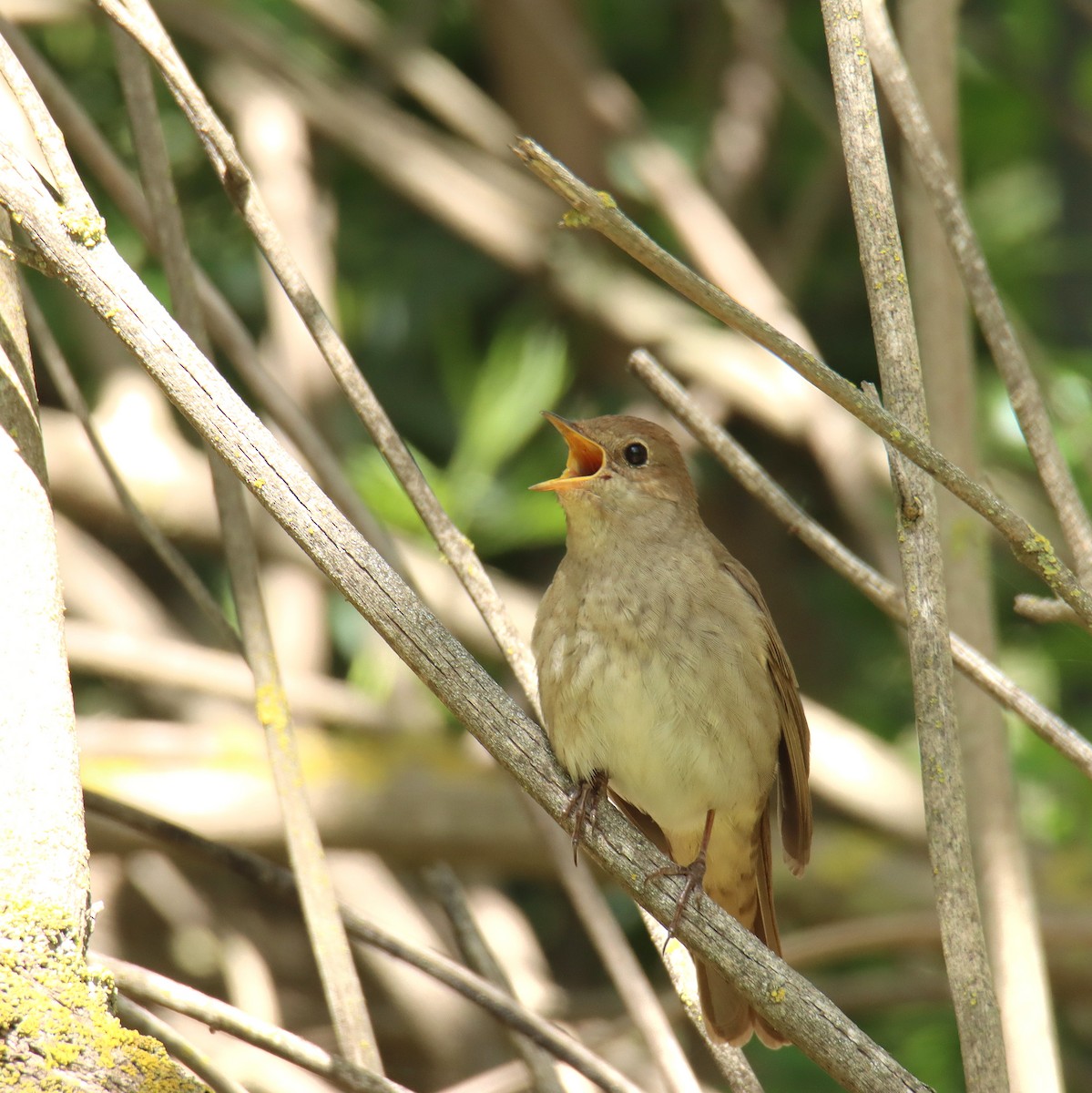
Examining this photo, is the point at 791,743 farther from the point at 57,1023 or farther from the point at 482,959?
the point at 57,1023

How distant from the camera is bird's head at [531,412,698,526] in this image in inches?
132

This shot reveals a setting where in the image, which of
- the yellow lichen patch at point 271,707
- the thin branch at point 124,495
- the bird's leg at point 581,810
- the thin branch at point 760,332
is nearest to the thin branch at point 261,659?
the yellow lichen patch at point 271,707

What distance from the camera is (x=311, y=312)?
2.27 m

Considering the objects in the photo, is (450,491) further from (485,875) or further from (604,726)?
(604,726)

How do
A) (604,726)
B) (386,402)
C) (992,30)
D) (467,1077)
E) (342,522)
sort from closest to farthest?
(342,522)
(604,726)
(467,1077)
(386,402)
(992,30)

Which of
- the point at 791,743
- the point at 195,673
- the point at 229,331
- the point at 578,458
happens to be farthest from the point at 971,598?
the point at 195,673

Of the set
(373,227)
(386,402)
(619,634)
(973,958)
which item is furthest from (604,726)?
(373,227)

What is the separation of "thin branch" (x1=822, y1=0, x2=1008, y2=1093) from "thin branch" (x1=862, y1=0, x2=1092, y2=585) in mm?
444

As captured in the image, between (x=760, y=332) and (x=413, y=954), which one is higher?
(x=760, y=332)

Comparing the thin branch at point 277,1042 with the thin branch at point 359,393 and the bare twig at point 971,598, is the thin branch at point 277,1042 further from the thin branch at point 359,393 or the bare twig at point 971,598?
the bare twig at point 971,598

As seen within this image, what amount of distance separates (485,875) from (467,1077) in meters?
0.65

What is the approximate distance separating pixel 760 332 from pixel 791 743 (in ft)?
5.64

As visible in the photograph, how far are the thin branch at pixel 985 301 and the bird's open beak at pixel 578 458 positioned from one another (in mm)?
1182

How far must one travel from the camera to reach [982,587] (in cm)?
306
